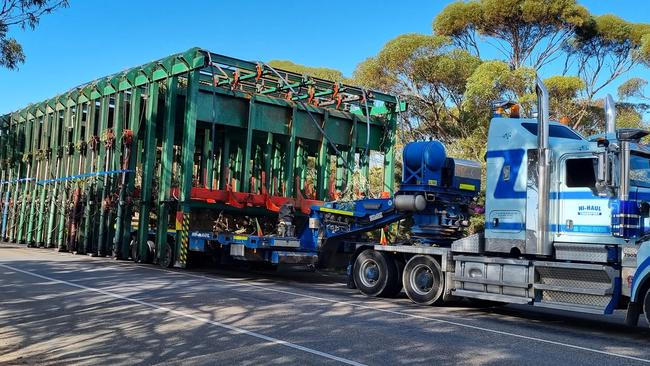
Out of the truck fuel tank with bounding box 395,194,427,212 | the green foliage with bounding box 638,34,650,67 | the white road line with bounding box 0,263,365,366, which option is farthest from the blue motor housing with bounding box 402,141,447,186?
the green foliage with bounding box 638,34,650,67

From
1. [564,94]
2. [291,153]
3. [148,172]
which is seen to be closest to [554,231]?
[291,153]

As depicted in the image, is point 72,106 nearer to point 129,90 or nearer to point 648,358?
point 129,90

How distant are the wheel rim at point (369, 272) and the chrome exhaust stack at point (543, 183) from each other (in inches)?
149

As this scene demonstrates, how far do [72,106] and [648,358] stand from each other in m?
23.4

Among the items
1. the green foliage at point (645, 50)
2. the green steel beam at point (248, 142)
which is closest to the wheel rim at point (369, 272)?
the green steel beam at point (248, 142)

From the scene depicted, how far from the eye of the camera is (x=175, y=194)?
18.5 metres

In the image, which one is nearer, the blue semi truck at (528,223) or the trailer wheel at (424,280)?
the blue semi truck at (528,223)

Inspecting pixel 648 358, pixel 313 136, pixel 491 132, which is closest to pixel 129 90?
pixel 313 136

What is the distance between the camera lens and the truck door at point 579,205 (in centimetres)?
997

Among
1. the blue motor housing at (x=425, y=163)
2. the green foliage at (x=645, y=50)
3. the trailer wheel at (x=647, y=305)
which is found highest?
the green foliage at (x=645, y=50)

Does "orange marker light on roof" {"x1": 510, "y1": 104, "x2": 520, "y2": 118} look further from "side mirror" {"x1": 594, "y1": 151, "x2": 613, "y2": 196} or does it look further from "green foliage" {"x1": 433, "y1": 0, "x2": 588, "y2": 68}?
"green foliage" {"x1": 433, "y1": 0, "x2": 588, "y2": 68}

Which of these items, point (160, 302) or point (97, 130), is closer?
point (160, 302)

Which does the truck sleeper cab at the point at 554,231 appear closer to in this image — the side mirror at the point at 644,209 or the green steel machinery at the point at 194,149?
the side mirror at the point at 644,209

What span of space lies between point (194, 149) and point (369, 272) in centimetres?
903
